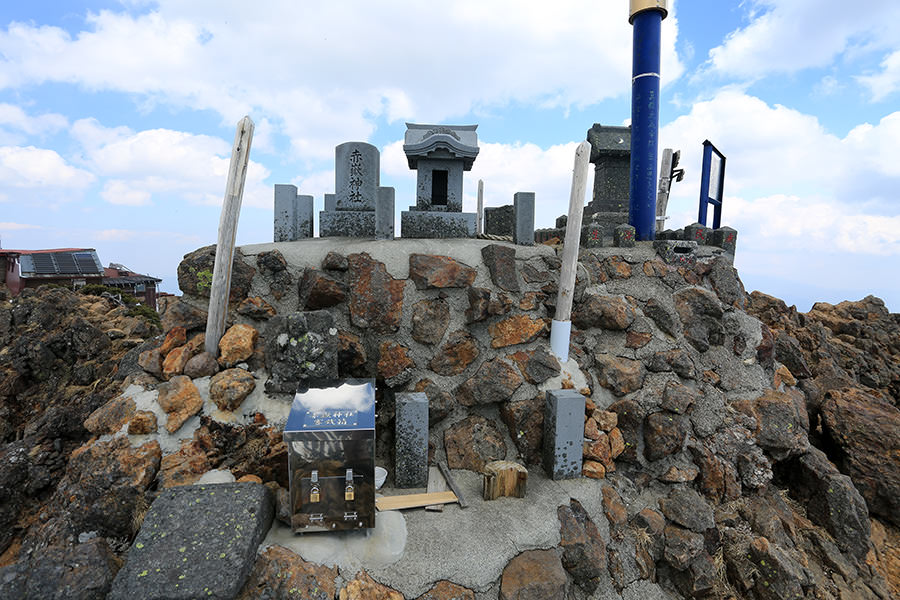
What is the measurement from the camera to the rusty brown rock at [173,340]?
664 cm

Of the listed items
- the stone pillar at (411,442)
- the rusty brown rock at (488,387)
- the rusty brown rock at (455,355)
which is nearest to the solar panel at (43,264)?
the rusty brown rock at (455,355)

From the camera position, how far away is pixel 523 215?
931 centimetres

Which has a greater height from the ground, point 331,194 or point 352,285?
point 331,194

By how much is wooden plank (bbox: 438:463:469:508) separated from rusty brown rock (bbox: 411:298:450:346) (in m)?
2.05

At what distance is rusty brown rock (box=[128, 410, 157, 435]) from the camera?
18.4ft

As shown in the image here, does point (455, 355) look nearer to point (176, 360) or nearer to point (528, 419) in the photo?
point (528, 419)

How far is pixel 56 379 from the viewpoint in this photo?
1087cm

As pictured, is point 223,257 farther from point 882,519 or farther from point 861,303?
point 861,303

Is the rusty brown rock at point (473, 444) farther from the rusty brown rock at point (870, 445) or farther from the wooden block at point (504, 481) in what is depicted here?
the rusty brown rock at point (870, 445)

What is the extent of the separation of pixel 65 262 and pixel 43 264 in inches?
35.7

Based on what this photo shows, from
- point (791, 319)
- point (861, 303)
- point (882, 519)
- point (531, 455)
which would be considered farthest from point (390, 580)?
point (861, 303)

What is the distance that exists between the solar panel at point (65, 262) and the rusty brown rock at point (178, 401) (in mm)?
23283

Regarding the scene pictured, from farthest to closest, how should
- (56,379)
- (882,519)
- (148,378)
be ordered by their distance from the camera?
(56,379), (882,519), (148,378)

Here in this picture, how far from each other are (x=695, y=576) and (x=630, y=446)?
1.90m
